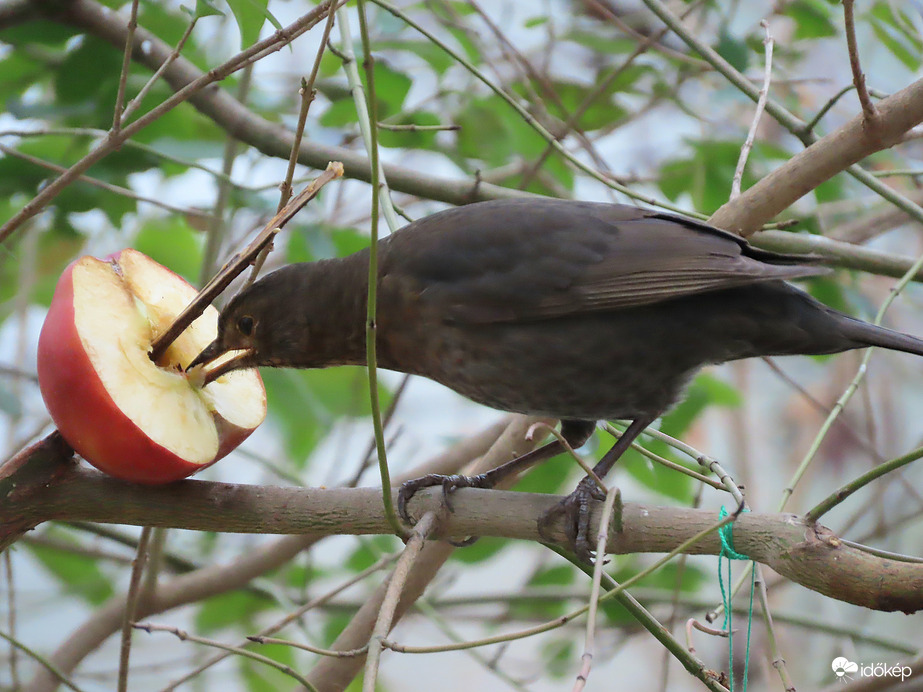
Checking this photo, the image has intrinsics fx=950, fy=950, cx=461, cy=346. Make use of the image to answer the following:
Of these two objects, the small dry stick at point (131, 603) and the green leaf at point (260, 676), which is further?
the green leaf at point (260, 676)

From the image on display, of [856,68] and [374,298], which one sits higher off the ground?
[856,68]

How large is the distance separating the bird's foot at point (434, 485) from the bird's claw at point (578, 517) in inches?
6.9

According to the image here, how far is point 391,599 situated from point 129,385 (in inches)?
25.9

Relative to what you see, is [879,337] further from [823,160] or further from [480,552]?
[480,552]

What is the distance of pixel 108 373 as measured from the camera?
1.57 meters

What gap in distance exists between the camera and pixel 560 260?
2.03m

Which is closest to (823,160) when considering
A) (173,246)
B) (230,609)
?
Result: (173,246)

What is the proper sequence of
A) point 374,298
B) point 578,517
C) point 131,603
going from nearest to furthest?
1. point 374,298
2. point 578,517
3. point 131,603

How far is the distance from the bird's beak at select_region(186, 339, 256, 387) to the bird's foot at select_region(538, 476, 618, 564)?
0.74 meters

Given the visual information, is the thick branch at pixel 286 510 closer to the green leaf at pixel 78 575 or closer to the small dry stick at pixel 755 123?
the small dry stick at pixel 755 123

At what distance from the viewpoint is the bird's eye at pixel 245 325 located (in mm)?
2092

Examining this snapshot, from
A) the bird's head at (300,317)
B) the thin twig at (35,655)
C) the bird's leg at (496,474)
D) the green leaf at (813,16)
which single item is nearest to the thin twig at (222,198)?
the bird's head at (300,317)

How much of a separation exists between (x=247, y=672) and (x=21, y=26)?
2115 mm

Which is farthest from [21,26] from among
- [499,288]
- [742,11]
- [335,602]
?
[742,11]
